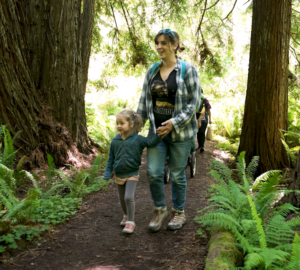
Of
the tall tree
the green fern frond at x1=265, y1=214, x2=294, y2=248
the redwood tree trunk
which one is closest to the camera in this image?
the green fern frond at x1=265, y1=214, x2=294, y2=248

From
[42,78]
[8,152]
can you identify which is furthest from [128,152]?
[42,78]

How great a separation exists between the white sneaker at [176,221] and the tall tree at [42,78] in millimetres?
2975

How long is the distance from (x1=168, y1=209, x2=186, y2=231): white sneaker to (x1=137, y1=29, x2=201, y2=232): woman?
12 millimetres

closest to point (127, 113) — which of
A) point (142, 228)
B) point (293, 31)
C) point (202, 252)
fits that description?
point (142, 228)

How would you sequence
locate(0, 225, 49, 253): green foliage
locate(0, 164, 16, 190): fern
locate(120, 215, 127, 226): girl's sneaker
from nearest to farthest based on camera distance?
locate(0, 225, 49, 253): green foliage < locate(120, 215, 127, 226): girl's sneaker < locate(0, 164, 16, 190): fern

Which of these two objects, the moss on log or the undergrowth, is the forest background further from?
the moss on log

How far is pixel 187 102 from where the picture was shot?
3680 millimetres

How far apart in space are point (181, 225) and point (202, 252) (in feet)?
2.04

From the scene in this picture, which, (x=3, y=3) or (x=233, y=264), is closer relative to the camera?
(x=233, y=264)

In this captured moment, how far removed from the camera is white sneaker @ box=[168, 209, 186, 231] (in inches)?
153

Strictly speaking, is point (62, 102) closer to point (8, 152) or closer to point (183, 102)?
point (8, 152)

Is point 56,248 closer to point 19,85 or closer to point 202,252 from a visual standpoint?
point 202,252

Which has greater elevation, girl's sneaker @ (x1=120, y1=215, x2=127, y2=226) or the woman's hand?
the woman's hand

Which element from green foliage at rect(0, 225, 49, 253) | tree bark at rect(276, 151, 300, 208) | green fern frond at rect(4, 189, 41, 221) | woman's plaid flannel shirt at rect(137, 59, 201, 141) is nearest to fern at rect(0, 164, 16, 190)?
green fern frond at rect(4, 189, 41, 221)
